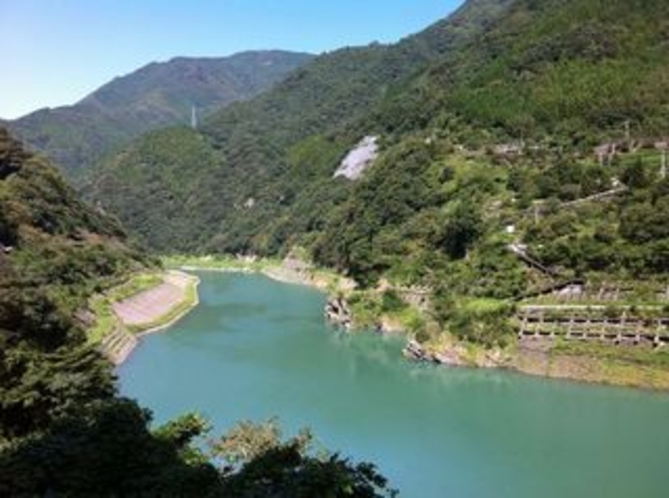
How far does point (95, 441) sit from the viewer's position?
18.2m

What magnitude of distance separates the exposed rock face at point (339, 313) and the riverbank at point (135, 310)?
1147 cm

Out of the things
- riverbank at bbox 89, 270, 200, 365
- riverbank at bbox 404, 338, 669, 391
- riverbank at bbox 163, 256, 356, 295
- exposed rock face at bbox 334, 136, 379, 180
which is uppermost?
exposed rock face at bbox 334, 136, 379, 180

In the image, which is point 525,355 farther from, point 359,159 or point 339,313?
point 359,159

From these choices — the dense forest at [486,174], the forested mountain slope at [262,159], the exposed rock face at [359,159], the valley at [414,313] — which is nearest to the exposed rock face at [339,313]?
the valley at [414,313]

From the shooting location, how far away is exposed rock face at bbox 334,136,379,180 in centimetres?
11531

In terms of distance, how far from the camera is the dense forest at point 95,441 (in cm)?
1579

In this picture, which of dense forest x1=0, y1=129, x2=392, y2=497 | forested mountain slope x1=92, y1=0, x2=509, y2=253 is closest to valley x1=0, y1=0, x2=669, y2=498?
dense forest x1=0, y1=129, x2=392, y2=497

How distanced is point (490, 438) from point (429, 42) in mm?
157069

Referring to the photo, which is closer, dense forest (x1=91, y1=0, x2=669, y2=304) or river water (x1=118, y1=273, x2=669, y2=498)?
river water (x1=118, y1=273, x2=669, y2=498)

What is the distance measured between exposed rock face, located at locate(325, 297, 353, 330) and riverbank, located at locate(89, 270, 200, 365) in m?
11.5

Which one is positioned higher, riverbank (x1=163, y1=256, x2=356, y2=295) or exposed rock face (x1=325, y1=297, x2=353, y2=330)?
exposed rock face (x1=325, y1=297, x2=353, y2=330)

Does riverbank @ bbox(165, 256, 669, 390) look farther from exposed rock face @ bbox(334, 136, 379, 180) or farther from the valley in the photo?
exposed rock face @ bbox(334, 136, 379, 180)

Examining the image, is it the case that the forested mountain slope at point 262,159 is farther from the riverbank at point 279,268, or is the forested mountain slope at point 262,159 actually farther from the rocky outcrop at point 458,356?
the rocky outcrop at point 458,356

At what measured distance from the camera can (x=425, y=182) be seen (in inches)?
3115
